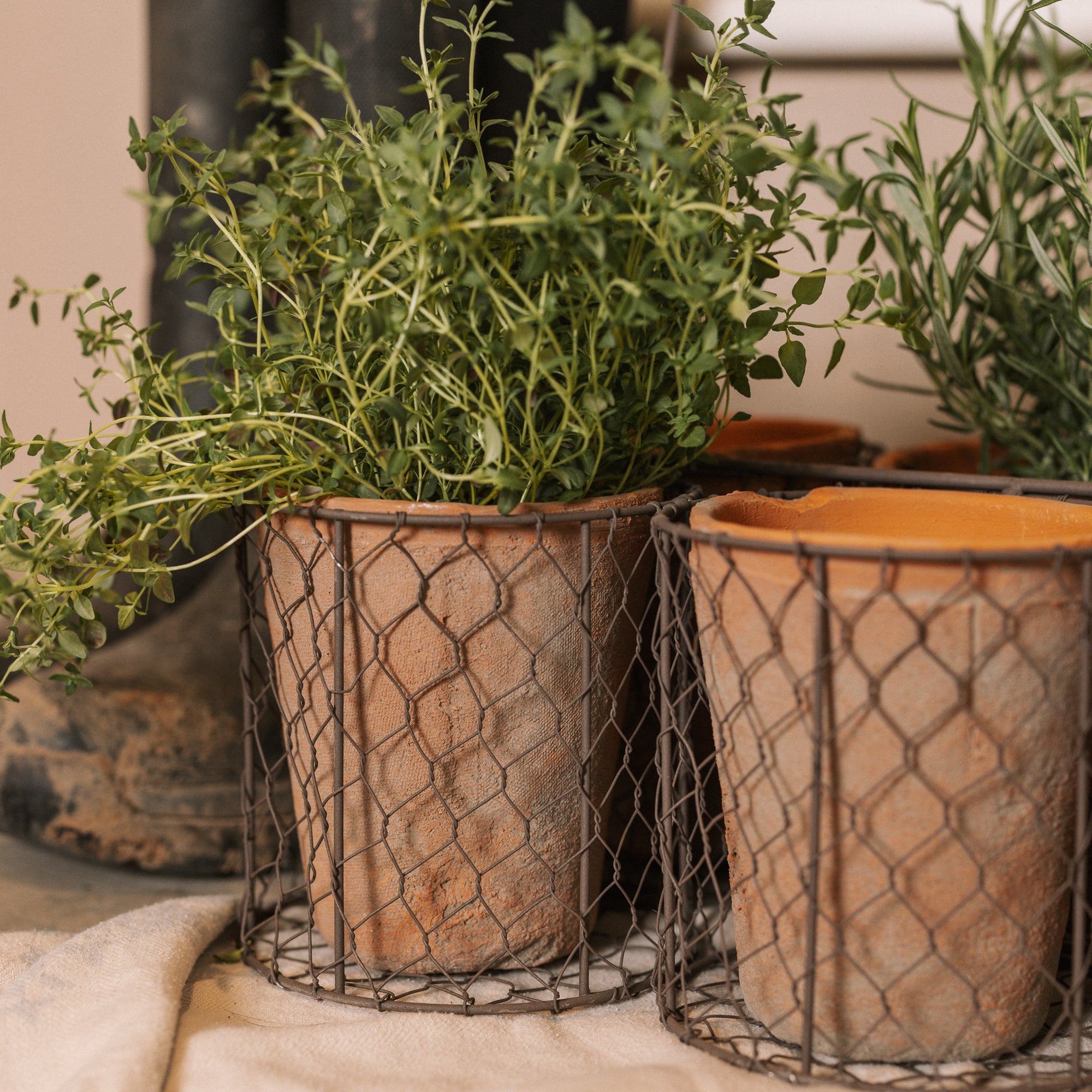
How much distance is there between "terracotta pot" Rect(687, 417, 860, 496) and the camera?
33.2 inches

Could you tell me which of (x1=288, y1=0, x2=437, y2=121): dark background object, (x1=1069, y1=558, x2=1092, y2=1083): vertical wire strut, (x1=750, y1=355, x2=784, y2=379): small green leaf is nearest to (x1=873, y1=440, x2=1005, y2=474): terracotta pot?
(x1=750, y1=355, x2=784, y2=379): small green leaf

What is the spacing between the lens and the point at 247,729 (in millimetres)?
765

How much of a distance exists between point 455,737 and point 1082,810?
0.36 m

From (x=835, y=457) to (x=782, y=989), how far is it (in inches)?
18.9

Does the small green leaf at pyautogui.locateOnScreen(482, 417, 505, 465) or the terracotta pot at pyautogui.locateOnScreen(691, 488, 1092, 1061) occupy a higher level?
the small green leaf at pyautogui.locateOnScreen(482, 417, 505, 465)

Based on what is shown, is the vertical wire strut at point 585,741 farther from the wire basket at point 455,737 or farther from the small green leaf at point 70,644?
the small green leaf at point 70,644

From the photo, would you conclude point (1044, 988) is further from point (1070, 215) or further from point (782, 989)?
point (1070, 215)

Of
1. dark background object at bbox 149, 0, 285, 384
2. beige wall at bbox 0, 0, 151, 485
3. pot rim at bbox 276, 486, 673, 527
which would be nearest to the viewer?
pot rim at bbox 276, 486, 673, 527

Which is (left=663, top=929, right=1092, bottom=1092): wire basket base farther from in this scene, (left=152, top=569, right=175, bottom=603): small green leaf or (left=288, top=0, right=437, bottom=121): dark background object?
(left=288, top=0, right=437, bottom=121): dark background object

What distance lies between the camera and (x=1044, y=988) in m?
0.62

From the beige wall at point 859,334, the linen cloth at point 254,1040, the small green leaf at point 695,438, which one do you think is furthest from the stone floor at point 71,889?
the beige wall at point 859,334

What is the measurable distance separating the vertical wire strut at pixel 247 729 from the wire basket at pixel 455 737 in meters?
0.02

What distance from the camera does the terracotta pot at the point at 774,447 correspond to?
84cm

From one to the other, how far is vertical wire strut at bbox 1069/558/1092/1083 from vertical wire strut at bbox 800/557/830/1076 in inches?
5.1
